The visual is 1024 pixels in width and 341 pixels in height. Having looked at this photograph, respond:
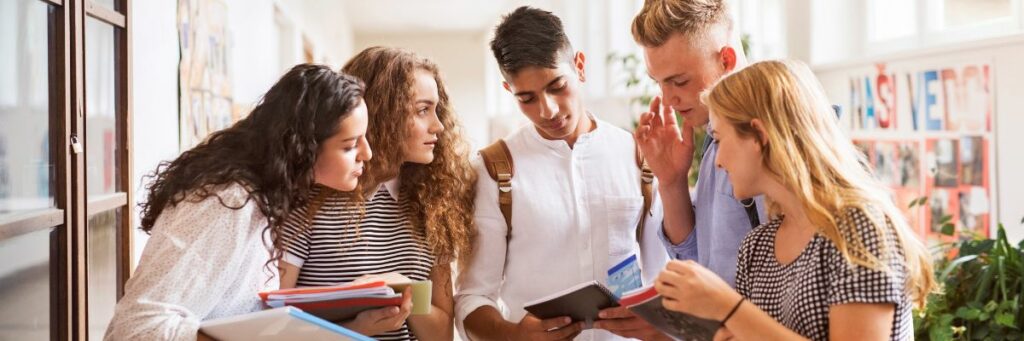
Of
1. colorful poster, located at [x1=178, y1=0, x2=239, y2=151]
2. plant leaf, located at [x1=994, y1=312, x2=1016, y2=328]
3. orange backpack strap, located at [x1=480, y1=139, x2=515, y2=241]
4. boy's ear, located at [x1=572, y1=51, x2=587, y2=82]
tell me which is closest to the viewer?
orange backpack strap, located at [x1=480, y1=139, x2=515, y2=241]

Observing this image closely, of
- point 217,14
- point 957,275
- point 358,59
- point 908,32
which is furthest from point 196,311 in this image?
point 908,32

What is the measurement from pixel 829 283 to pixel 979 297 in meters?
1.61

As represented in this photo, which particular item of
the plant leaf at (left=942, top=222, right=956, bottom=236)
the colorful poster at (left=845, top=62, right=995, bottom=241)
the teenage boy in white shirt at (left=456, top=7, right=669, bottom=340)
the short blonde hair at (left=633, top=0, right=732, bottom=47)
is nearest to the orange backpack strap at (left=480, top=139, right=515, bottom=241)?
the teenage boy in white shirt at (left=456, top=7, right=669, bottom=340)

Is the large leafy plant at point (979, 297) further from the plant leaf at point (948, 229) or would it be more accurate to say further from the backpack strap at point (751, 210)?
the backpack strap at point (751, 210)

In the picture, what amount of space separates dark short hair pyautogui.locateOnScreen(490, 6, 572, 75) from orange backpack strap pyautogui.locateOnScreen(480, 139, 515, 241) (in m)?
0.19

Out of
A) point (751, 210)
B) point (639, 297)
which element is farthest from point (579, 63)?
point (639, 297)

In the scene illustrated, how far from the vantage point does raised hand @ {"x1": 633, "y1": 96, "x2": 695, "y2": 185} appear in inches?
83.1

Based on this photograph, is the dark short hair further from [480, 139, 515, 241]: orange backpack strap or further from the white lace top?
the white lace top

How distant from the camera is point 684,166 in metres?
2.12

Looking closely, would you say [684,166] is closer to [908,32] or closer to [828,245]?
[828,245]

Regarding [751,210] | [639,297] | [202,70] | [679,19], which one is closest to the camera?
[639,297]

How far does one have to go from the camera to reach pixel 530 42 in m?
2.15

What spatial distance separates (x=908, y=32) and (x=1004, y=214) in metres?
1.14

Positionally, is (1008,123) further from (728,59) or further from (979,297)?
(728,59)
